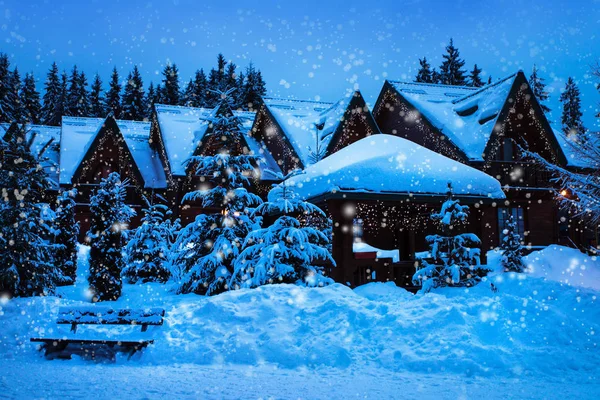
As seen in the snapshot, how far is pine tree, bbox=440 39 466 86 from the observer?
198ft

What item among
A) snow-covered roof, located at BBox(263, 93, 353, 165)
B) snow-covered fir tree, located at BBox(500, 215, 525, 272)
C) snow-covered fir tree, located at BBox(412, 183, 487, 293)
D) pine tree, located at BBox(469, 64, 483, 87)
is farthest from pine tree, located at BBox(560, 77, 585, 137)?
snow-covered fir tree, located at BBox(412, 183, 487, 293)

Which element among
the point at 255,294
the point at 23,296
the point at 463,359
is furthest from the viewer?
the point at 23,296

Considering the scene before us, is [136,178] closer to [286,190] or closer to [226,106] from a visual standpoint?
[226,106]

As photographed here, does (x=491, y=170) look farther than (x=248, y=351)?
Yes

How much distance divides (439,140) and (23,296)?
18.2 m

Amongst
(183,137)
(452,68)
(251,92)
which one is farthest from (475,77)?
(183,137)

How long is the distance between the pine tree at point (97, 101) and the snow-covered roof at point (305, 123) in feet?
118

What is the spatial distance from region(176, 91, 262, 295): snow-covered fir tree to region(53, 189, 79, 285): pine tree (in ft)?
16.6

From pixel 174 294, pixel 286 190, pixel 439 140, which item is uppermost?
pixel 439 140

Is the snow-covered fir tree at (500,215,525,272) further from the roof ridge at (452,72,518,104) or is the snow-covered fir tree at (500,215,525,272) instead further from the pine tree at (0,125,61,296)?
the pine tree at (0,125,61,296)

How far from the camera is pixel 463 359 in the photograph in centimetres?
738

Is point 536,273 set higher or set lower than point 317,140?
lower

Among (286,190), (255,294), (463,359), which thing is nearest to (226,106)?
(286,190)

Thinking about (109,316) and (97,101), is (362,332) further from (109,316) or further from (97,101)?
(97,101)
